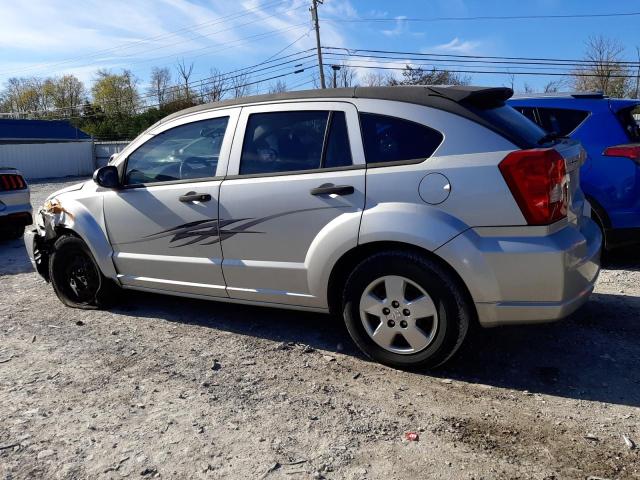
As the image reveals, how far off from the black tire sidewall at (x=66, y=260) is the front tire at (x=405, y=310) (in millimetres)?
2538

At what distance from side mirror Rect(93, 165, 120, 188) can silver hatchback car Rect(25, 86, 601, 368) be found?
12mm

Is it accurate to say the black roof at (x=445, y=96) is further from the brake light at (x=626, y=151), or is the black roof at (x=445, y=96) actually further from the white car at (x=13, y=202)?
the white car at (x=13, y=202)

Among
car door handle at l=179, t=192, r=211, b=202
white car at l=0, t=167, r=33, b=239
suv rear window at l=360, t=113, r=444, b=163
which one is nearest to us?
suv rear window at l=360, t=113, r=444, b=163

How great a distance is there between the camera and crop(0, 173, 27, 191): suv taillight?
26.4ft

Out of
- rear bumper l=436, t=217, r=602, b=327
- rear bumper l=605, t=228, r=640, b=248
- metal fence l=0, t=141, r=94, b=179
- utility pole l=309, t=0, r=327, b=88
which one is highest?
utility pole l=309, t=0, r=327, b=88

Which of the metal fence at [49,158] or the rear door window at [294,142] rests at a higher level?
the metal fence at [49,158]

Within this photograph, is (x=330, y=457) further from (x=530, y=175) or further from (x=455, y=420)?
(x=530, y=175)

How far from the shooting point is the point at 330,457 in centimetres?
265

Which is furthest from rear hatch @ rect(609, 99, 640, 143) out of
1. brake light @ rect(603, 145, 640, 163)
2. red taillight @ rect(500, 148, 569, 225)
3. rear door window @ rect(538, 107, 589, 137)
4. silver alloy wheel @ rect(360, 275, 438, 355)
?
silver alloy wheel @ rect(360, 275, 438, 355)

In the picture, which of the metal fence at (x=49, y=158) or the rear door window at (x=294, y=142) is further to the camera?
the metal fence at (x=49, y=158)

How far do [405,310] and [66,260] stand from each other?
3.31 metres

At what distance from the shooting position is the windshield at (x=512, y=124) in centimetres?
318

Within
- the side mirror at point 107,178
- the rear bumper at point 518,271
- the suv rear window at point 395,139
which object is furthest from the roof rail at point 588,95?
the side mirror at point 107,178

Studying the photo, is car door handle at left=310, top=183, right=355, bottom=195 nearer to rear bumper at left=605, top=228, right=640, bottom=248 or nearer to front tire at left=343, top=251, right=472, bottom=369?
front tire at left=343, top=251, right=472, bottom=369
